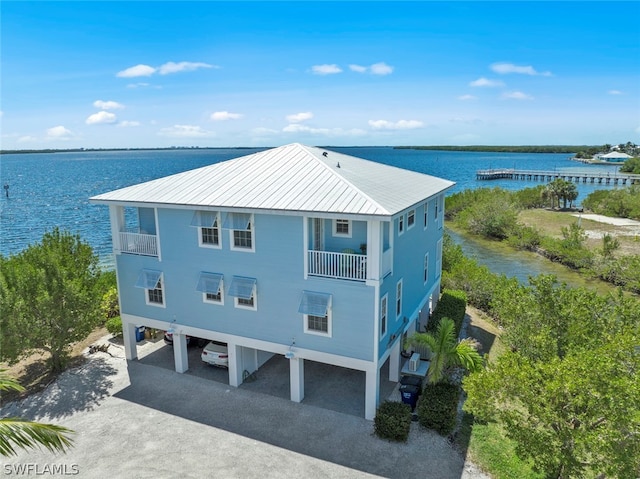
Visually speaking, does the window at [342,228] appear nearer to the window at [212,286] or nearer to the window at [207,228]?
the window at [207,228]

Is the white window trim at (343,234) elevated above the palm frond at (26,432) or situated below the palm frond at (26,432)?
above

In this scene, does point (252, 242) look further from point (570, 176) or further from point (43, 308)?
point (570, 176)

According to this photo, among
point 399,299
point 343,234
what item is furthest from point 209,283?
point 399,299

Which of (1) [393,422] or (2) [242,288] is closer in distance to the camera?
(1) [393,422]

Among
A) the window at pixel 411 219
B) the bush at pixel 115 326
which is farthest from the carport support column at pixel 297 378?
the bush at pixel 115 326

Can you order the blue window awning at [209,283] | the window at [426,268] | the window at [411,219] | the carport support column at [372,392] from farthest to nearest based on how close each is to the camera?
the window at [426,268]
the window at [411,219]
the blue window awning at [209,283]
the carport support column at [372,392]

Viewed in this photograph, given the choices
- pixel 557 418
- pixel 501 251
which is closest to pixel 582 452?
pixel 557 418
